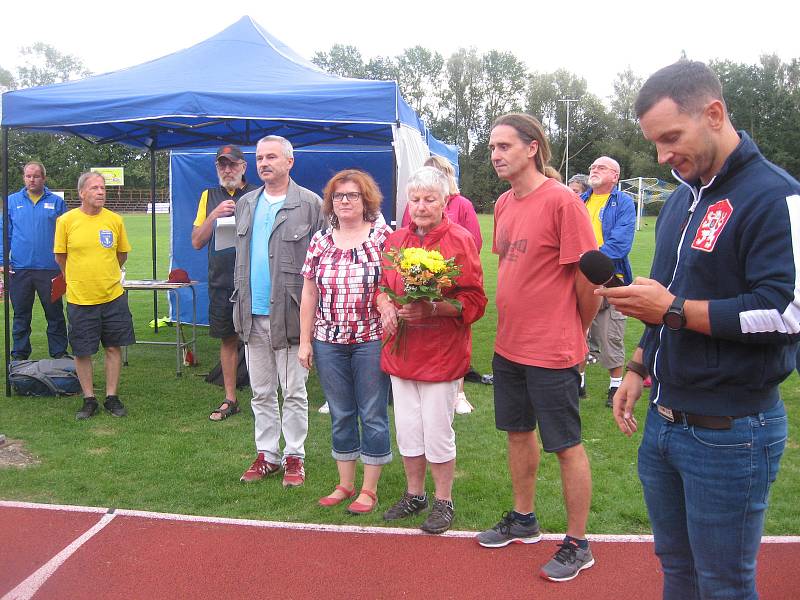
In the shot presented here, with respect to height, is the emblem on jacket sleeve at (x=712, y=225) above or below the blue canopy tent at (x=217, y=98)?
below

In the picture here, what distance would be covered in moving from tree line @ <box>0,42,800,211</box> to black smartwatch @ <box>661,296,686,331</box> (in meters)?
55.7

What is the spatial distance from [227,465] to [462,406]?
2.30 m

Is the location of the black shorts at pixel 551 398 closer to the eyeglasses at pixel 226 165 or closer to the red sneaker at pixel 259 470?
the red sneaker at pixel 259 470

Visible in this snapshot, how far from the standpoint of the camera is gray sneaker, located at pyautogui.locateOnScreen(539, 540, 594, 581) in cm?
340

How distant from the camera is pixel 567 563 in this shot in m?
3.43

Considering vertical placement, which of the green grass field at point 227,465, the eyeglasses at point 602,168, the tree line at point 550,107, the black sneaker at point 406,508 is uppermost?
the tree line at point 550,107

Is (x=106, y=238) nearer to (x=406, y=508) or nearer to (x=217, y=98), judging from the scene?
(x=217, y=98)

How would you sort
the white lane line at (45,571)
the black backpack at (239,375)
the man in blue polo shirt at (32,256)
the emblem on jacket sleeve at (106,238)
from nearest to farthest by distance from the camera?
the white lane line at (45,571) < the emblem on jacket sleeve at (106,238) < the black backpack at (239,375) < the man in blue polo shirt at (32,256)

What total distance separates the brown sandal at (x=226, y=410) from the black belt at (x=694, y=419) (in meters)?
4.74

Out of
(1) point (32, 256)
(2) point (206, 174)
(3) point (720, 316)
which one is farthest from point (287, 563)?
(2) point (206, 174)

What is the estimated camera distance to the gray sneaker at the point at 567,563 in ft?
11.1

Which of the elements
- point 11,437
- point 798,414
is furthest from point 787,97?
point 11,437

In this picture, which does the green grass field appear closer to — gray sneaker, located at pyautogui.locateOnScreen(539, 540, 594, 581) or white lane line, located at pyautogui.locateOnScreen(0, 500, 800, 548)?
white lane line, located at pyautogui.locateOnScreen(0, 500, 800, 548)

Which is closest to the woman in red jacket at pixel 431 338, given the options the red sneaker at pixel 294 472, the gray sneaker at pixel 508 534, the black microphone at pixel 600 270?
the gray sneaker at pixel 508 534
